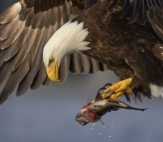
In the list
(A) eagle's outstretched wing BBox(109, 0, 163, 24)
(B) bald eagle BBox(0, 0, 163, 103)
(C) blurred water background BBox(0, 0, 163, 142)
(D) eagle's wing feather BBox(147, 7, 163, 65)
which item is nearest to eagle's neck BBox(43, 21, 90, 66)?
(B) bald eagle BBox(0, 0, 163, 103)

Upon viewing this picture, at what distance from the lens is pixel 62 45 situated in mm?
6480

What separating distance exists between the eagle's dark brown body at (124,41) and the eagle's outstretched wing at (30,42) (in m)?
0.76

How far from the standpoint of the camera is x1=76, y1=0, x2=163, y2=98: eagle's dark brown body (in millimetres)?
6559

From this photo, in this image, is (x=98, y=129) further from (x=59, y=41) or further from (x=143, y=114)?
(x=59, y=41)

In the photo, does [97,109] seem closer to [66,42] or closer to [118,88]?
[118,88]

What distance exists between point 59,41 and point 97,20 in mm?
331

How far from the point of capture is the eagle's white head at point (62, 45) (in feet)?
21.1

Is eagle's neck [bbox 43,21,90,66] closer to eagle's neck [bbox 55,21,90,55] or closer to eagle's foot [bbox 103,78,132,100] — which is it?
eagle's neck [bbox 55,21,90,55]

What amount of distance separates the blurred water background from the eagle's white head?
1.51 metres

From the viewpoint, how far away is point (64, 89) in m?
10.9

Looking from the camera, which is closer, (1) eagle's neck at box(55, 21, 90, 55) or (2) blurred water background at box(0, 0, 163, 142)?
(1) eagle's neck at box(55, 21, 90, 55)

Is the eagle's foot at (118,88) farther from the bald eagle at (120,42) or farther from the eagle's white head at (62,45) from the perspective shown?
the eagle's white head at (62,45)

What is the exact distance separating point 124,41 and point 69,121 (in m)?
2.79

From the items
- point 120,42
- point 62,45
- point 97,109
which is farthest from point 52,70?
point 120,42
